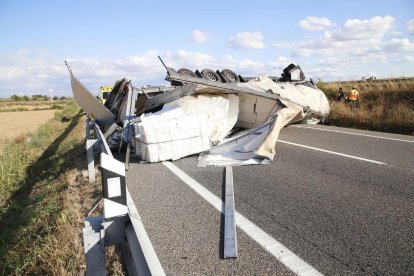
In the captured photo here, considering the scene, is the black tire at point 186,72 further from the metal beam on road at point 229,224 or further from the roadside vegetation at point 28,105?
the roadside vegetation at point 28,105

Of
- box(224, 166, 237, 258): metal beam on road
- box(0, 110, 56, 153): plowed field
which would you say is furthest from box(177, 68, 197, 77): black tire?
box(0, 110, 56, 153): plowed field

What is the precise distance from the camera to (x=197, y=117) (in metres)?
7.47

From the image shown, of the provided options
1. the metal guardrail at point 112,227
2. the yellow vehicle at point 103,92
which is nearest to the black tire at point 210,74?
the metal guardrail at point 112,227

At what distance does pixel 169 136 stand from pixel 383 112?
9506mm

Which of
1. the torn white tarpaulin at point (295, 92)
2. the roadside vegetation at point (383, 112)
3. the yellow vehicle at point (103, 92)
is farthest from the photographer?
the yellow vehicle at point (103, 92)

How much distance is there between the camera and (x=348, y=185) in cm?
513

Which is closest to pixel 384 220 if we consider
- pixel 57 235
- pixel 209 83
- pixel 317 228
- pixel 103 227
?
pixel 317 228

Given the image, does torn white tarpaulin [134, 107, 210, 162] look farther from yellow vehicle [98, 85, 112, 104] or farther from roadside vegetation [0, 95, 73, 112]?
roadside vegetation [0, 95, 73, 112]

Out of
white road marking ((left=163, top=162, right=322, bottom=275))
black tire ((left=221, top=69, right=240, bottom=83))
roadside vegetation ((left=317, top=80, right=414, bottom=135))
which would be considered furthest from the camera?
black tire ((left=221, top=69, right=240, bottom=83))

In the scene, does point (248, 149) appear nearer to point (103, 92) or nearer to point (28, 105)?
point (103, 92)

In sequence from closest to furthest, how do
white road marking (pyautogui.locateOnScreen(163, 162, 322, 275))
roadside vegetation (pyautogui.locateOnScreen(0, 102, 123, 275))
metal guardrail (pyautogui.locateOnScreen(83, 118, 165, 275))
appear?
1. metal guardrail (pyautogui.locateOnScreen(83, 118, 165, 275))
2. white road marking (pyautogui.locateOnScreen(163, 162, 322, 275))
3. roadside vegetation (pyautogui.locateOnScreen(0, 102, 123, 275))

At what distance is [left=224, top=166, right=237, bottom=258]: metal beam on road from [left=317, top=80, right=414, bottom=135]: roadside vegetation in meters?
8.59

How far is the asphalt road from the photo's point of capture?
3.06 m

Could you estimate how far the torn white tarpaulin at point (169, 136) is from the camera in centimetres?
701
